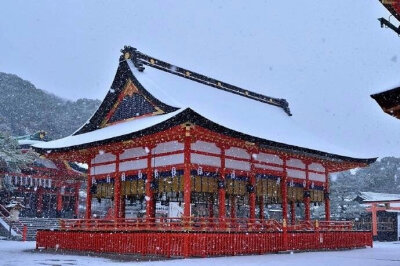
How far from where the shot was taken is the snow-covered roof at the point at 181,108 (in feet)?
69.4

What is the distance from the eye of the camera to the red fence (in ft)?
56.2

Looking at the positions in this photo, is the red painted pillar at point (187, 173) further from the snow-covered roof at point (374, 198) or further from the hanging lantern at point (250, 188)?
the snow-covered roof at point (374, 198)

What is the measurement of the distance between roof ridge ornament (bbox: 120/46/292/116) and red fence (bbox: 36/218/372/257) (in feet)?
27.6

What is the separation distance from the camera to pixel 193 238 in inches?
666

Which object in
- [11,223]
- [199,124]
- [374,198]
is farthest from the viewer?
[374,198]

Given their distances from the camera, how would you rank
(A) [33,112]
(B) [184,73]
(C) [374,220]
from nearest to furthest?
1. (B) [184,73]
2. (C) [374,220]
3. (A) [33,112]

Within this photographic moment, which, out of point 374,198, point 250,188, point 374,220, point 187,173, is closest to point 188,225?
point 187,173

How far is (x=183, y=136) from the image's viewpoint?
19.2 metres

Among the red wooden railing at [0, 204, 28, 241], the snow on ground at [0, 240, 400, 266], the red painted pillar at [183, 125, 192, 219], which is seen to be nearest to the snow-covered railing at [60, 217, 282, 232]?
the red painted pillar at [183, 125, 192, 219]

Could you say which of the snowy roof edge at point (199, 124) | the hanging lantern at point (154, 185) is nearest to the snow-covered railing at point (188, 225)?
the hanging lantern at point (154, 185)

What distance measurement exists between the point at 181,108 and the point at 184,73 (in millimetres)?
7817

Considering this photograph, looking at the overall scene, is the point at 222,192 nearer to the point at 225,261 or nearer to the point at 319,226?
the point at 225,261

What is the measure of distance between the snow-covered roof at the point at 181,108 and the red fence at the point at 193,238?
3.91 metres

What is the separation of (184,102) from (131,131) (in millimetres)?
3268
